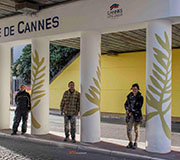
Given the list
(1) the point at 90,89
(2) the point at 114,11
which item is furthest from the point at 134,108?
(2) the point at 114,11

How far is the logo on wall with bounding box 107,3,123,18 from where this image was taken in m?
7.43

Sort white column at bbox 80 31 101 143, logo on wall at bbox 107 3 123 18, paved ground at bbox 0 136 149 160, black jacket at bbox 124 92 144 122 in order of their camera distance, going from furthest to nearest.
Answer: white column at bbox 80 31 101 143
logo on wall at bbox 107 3 123 18
black jacket at bbox 124 92 144 122
paved ground at bbox 0 136 149 160

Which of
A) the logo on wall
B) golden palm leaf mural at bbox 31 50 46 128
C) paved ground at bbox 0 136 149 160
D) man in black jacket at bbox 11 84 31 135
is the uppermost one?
the logo on wall

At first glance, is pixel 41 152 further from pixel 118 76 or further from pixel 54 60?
pixel 54 60

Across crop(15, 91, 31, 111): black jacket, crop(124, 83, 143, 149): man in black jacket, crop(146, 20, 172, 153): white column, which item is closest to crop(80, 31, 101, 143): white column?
crop(124, 83, 143, 149): man in black jacket

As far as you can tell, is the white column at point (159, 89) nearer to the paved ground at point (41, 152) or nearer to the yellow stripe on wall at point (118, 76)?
the paved ground at point (41, 152)

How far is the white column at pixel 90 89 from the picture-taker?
26.8 feet

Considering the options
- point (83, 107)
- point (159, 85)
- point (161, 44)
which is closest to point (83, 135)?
point (83, 107)

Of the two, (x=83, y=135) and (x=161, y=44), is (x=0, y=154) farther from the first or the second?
(x=161, y=44)

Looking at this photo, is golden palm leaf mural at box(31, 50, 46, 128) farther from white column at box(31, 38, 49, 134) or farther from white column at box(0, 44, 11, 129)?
white column at box(0, 44, 11, 129)

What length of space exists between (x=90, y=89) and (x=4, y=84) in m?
4.13

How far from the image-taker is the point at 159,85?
22.9 feet

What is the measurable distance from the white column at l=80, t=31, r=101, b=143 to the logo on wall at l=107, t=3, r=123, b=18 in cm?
80

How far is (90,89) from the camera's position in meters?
8.16
